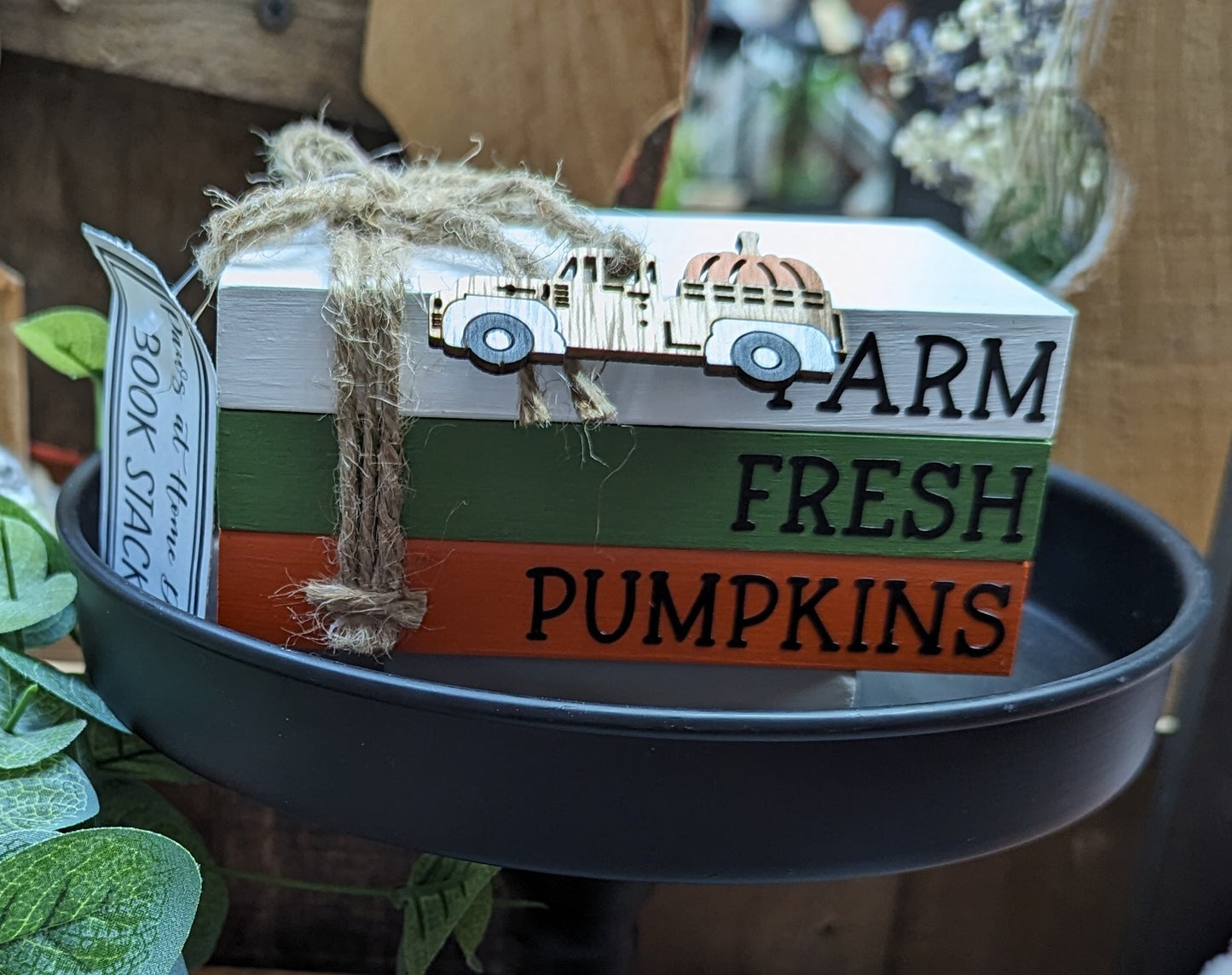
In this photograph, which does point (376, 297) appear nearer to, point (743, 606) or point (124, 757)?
point (743, 606)

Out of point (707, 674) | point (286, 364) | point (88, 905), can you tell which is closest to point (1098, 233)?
point (707, 674)

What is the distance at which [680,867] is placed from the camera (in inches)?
14.1

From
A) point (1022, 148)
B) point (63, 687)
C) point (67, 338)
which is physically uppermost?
point (1022, 148)

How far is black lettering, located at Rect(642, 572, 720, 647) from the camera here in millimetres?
436

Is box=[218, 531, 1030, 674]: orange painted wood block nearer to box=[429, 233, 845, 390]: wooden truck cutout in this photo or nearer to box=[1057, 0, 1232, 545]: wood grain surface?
box=[429, 233, 845, 390]: wooden truck cutout

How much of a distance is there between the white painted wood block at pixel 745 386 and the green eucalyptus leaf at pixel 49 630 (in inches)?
8.4

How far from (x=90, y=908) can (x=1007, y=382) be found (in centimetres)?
38

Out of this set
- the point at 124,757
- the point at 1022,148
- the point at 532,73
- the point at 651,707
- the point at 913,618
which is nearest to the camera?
the point at 651,707

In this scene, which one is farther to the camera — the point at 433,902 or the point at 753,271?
the point at 433,902

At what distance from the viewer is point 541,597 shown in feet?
1.43

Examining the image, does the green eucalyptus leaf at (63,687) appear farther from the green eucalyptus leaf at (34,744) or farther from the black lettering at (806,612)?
the black lettering at (806,612)

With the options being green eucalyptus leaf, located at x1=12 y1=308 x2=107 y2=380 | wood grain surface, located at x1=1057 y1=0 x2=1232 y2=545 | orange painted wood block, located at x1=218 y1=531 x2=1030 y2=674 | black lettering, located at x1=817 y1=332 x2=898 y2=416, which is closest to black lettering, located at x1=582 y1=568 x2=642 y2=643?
orange painted wood block, located at x1=218 y1=531 x2=1030 y2=674

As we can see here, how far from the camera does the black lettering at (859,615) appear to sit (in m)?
0.44

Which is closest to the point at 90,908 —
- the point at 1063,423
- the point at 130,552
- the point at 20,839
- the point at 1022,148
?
the point at 20,839
